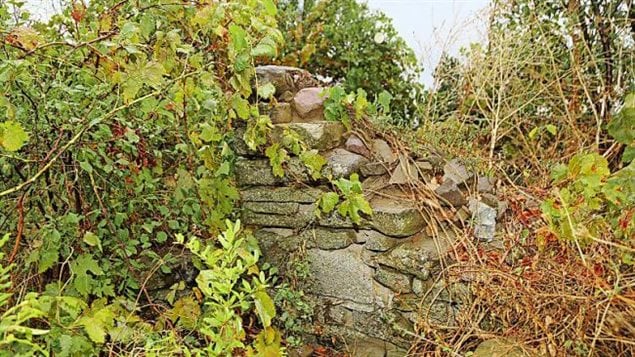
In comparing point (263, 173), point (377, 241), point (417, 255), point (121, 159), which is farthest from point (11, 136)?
point (417, 255)

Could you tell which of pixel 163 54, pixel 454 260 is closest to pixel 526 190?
pixel 454 260

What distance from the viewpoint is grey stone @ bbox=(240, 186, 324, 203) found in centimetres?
281

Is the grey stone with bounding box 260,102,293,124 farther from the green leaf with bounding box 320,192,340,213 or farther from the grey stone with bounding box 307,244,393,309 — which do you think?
the grey stone with bounding box 307,244,393,309

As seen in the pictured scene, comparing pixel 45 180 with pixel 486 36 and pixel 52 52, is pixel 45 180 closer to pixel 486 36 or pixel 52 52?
pixel 52 52

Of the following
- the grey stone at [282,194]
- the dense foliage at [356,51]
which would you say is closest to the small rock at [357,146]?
the grey stone at [282,194]

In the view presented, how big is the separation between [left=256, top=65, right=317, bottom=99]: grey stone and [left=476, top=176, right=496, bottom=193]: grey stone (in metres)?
1.05

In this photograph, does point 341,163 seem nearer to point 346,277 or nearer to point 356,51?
point 346,277

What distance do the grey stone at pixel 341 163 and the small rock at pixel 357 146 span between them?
0.02m

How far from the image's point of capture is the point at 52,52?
236cm

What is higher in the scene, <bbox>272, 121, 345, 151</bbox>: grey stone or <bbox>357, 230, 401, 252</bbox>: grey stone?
<bbox>272, 121, 345, 151</bbox>: grey stone

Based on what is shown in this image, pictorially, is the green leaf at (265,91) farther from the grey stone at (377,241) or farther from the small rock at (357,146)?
the grey stone at (377,241)

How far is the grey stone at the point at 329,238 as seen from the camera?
2.74m

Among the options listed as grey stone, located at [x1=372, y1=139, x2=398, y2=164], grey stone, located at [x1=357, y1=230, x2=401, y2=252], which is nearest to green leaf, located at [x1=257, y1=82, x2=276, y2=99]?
grey stone, located at [x1=372, y1=139, x2=398, y2=164]

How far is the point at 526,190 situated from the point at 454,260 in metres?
1.07
